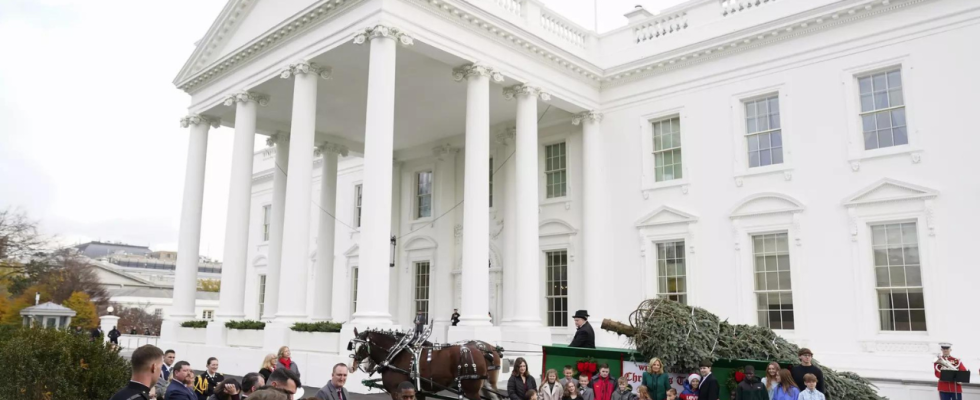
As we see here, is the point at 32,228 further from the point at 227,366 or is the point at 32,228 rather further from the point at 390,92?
the point at 390,92

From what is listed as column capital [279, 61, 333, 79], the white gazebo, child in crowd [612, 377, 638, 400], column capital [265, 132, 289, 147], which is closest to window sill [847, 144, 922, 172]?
child in crowd [612, 377, 638, 400]

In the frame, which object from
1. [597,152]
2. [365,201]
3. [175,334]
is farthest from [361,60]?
[175,334]

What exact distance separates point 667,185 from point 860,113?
524 cm

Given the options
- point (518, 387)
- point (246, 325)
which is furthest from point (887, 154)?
point (246, 325)

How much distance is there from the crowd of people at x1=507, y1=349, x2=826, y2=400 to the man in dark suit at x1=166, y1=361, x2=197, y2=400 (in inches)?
189

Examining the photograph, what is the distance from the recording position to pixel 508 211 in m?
22.4

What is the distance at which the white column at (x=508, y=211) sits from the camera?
70.5 feet

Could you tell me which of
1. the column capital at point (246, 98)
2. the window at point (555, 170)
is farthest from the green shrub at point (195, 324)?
the window at point (555, 170)

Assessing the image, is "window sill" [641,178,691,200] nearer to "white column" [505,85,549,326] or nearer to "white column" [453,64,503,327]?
"white column" [505,85,549,326]

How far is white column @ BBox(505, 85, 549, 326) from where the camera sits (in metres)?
18.4

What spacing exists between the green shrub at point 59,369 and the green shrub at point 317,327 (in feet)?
22.4

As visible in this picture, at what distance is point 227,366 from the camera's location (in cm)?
1839

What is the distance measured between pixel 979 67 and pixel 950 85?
25.0 inches

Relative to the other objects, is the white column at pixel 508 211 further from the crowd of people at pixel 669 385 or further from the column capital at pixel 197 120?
the crowd of people at pixel 669 385
